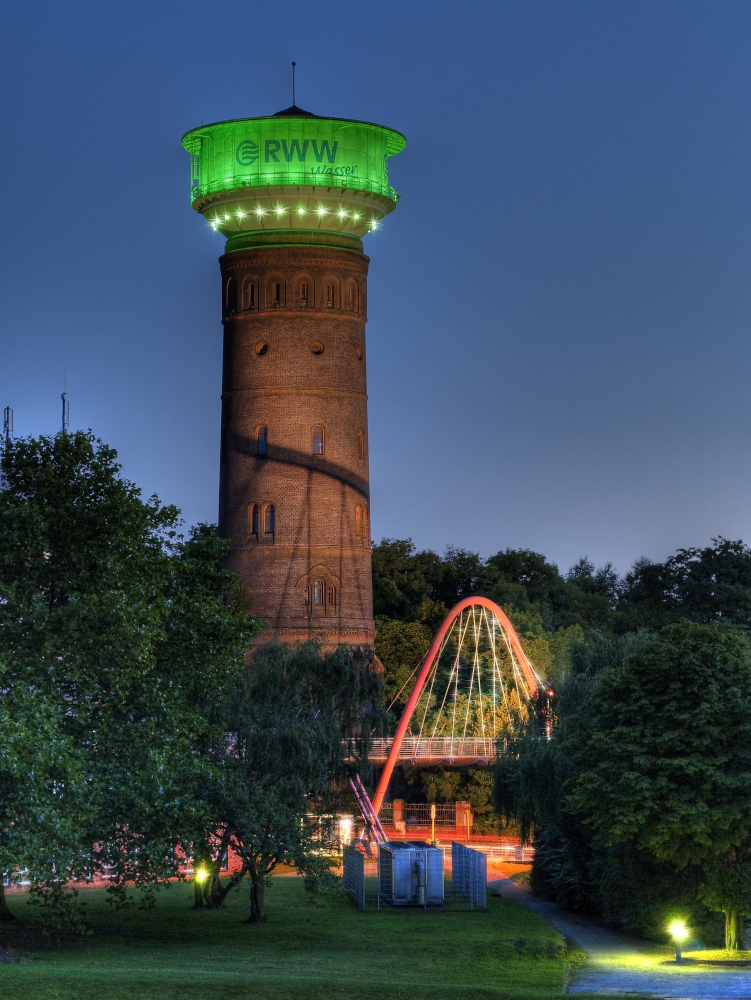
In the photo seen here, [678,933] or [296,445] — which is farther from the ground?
[296,445]

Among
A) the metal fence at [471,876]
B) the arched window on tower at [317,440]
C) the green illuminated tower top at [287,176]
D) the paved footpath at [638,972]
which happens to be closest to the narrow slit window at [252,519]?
the arched window on tower at [317,440]

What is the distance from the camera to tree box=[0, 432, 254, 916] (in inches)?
1152

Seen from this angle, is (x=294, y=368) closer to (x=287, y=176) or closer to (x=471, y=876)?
(x=287, y=176)

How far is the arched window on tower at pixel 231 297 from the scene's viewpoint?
68.7 meters

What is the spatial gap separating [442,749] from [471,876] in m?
21.1

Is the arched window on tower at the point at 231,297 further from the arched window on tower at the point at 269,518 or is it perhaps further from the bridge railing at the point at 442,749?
the bridge railing at the point at 442,749

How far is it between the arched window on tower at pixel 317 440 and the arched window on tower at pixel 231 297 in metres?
5.59

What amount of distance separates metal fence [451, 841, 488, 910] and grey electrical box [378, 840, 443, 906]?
2.81 ft

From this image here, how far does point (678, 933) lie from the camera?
3616cm

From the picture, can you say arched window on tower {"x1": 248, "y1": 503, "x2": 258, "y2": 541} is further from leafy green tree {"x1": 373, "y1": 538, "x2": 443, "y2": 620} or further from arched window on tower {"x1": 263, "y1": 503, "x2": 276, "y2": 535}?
leafy green tree {"x1": 373, "y1": 538, "x2": 443, "y2": 620}

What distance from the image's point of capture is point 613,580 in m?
120

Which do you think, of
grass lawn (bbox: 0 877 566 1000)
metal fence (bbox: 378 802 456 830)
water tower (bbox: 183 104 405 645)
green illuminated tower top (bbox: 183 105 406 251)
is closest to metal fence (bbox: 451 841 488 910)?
grass lawn (bbox: 0 877 566 1000)

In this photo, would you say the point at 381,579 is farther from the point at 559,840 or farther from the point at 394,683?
the point at 559,840

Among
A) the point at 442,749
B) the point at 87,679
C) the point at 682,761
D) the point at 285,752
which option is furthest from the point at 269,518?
the point at 87,679
